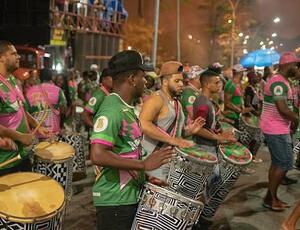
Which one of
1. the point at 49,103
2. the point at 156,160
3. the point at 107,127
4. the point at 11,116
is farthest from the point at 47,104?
the point at 156,160

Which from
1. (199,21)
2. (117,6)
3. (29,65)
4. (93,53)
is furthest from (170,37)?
(29,65)

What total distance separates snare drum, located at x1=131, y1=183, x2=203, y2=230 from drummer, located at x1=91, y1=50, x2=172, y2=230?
0.06 m

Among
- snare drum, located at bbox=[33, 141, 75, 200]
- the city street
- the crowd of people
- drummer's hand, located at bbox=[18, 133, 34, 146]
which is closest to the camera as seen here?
the crowd of people

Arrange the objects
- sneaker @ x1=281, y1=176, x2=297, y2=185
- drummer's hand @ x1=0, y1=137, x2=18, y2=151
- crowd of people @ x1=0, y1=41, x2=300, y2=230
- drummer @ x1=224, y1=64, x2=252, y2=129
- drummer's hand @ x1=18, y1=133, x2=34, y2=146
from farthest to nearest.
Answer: drummer @ x1=224, y1=64, x2=252, y2=129, sneaker @ x1=281, y1=176, x2=297, y2=185, drummer's hand @ x1=18, y1=133, x2=34, y2=146, drummer's hand @ x1=0, y1=137, x2=18, y2=151, crowd of people @ x1=0, y1=41, x2=300, y2=230

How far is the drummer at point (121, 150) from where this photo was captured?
285 centimetres

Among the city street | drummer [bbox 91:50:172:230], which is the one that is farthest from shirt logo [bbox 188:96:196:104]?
drummer [bbox 91:50:172:230]

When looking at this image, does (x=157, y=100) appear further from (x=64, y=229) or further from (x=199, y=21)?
(x=199, y=21)

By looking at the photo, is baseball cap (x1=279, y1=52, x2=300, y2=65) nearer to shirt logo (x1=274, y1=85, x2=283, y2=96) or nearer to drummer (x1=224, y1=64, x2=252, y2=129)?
shirt logo (x1=274, y1=85, x2=283, y2=96)

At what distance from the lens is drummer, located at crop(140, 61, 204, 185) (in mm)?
4145

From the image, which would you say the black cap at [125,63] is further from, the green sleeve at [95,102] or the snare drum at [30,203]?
the green sleeve at [95,102]

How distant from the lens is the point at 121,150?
297cm

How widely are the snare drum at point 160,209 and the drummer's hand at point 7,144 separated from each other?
1.17 m

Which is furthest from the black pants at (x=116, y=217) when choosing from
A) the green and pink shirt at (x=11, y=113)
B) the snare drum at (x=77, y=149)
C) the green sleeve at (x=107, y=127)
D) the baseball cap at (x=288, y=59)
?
the baseball cap at (x=288, y=59)

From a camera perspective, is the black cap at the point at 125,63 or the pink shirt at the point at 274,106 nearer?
the black cap at the point at 125,63
